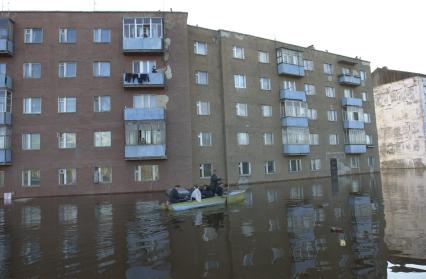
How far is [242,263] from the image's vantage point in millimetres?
9734

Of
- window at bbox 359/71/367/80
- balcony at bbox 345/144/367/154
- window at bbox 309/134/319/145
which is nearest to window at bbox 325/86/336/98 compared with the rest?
window at bbox 309/134/319/145

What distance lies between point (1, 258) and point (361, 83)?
5329 cm

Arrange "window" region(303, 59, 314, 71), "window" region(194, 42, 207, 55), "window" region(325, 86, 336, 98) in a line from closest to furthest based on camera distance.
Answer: "window" region(194, 42, 207, 55)
"window" region(303, 59, 314, 71)
"window" region(325, 86, 336, 98)

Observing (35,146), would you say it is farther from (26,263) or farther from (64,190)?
(26,263)

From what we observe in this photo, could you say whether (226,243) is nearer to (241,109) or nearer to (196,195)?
(196,195)

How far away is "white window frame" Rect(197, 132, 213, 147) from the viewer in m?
38.9

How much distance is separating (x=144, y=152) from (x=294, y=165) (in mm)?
18703

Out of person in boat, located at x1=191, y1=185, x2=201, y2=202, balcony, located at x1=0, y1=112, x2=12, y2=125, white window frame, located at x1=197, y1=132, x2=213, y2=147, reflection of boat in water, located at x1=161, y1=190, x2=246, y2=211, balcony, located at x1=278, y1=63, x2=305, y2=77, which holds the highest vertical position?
balcony, located at x1=278, y1=63, x2=305, y2=77

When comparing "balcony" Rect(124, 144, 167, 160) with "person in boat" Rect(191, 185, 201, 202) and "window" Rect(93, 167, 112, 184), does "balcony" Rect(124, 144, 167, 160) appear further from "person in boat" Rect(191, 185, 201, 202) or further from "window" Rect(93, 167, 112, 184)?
"person in boat" Rect(191, 185, 201, 202)

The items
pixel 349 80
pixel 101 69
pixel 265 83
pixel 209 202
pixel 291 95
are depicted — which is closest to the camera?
pixel 209 202

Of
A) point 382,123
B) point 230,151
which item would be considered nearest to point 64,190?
point 230,151

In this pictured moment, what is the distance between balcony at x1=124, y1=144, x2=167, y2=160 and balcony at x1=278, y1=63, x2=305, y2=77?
18146 mm

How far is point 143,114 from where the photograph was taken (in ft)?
115

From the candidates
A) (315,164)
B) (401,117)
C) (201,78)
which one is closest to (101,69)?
(201,78)
